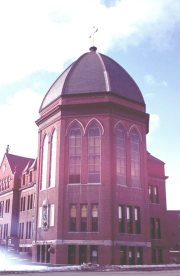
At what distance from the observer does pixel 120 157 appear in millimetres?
41312

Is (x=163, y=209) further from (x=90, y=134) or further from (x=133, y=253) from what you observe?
(x=90, y=134)

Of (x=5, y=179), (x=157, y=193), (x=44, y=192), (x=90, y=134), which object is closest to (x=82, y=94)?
(x=90, y=134)

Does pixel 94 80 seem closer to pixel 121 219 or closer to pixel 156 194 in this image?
pixel 121 219

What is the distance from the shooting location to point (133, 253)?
3938cm

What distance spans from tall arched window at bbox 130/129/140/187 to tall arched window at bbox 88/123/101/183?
4319 millimetres

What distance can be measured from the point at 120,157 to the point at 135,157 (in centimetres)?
238

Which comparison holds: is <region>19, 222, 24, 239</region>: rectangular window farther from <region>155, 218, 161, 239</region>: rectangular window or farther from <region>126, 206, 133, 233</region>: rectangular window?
<region>126, 206, 133, 233</region>: rectangular window

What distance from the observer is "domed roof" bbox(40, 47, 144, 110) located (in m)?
42.5

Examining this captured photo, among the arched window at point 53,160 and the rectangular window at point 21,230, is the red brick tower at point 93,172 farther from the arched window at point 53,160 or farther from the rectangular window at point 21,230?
the rectangular window at point 21,230

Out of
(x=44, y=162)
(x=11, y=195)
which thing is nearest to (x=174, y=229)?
(x=11, y=195)

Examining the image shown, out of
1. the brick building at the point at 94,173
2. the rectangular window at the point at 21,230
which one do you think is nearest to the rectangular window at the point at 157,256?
the brick building at the point at 94,173

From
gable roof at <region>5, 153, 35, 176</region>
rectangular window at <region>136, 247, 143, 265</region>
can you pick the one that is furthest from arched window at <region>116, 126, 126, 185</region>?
gable roof at <region>5, 153, 35, 176</region>

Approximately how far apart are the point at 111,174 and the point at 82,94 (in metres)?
9.30

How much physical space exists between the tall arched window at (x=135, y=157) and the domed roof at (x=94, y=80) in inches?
167
